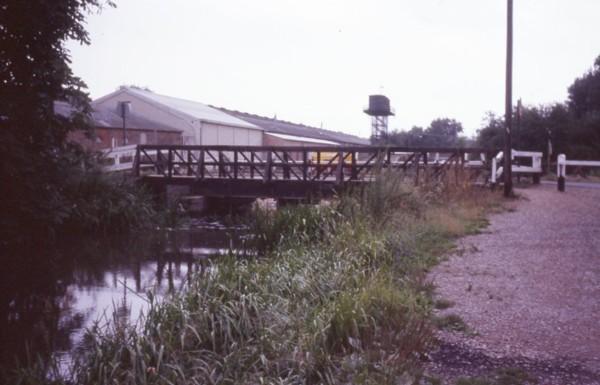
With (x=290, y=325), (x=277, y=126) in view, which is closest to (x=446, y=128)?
(x=277, y=126)

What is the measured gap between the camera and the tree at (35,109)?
12.0 metres

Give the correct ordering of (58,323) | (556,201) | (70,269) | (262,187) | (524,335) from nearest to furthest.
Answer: (524,335) < (58,323) < (70,269) < (556,201) < (262,187)

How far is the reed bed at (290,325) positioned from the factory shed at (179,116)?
29166 mm

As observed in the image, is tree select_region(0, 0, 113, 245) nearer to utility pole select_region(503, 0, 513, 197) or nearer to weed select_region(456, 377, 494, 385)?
weed select_region(456, 377, 494, 385)

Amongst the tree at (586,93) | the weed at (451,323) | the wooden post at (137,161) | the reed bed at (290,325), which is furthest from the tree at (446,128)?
the weed at (451,323)

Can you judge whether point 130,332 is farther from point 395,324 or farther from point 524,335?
point 524,335

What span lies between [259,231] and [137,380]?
5730 mm

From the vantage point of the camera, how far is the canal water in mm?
Result: 7031

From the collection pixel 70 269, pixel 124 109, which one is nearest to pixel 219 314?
pixel 70 269

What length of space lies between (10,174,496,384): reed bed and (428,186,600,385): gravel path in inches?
13.4

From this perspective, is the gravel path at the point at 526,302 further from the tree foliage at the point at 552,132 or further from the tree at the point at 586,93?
the tree at the point at 586,93

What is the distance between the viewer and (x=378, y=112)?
218 ft

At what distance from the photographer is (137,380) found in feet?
15.8

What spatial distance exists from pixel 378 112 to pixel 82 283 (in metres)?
58.3
